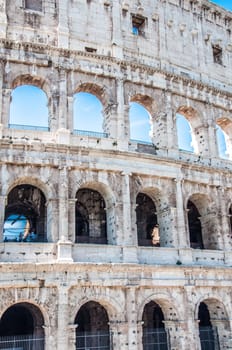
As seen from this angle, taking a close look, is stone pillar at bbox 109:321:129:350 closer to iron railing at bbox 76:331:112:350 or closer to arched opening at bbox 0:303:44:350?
iron railing at bbox 76:331:112:350

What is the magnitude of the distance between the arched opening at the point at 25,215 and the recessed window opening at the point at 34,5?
6276mm

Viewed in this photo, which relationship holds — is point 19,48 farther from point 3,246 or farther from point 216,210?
point 216,210

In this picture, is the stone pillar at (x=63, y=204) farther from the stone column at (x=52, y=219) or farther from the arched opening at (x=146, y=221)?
the arched opening at (x=146, y=221)

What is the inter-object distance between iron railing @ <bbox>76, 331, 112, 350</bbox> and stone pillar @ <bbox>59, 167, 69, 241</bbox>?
317 centimetres

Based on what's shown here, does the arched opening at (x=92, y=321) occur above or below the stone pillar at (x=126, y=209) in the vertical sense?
below

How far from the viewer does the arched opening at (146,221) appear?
52.0 ft

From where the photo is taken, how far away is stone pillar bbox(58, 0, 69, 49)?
1473 cm

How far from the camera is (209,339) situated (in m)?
14.4

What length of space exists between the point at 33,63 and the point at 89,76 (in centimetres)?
198

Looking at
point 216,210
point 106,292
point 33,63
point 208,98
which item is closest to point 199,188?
point 216,210

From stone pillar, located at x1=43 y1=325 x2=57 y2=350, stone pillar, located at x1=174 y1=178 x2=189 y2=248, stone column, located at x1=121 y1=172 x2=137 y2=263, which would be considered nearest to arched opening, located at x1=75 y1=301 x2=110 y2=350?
stone pillar, located at x1=43 y1=325 x2=57 y2=350

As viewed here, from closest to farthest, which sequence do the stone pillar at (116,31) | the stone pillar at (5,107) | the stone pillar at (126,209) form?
the stone pillar at (5,107) < the stone pillar at (126,209) < the stone pillar at (116,31)

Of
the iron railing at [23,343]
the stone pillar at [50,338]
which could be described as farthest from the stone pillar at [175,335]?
the iron railing at [23,343]

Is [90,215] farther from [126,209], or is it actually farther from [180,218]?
[180,218]
